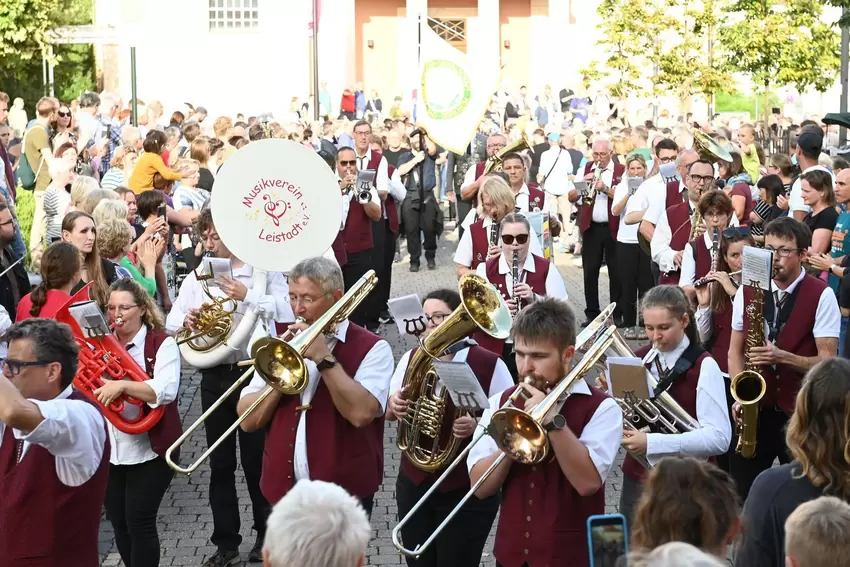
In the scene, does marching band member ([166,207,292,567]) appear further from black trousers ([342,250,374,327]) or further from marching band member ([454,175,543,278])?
black trousers ([342,250,374,327])

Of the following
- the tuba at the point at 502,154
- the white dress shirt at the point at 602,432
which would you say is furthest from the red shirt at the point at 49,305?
the tuba at the point at 502,154

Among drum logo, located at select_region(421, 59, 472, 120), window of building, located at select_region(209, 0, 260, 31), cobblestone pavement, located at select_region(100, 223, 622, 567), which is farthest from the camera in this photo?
window of building, located at select_region(209, 0, 260, 31)

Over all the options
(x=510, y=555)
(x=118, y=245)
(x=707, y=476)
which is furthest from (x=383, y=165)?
(x=707, y=476)

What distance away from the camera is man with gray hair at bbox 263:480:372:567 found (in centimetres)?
319

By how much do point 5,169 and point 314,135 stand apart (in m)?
9.84

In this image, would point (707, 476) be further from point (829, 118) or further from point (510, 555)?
point (829, 118)

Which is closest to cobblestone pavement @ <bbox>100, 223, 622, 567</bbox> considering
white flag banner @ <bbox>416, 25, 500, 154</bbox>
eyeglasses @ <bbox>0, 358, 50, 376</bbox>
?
eyeglasses @ <bbox>0, 358, 50, 376</bbox>

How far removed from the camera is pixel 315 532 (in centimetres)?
321

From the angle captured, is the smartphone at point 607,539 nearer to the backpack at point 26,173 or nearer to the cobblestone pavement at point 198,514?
the cobblestone pavement at point 198,514

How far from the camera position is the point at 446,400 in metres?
5.65

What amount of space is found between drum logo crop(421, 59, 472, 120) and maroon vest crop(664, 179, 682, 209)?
2345mm

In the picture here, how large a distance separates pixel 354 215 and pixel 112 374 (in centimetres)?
646

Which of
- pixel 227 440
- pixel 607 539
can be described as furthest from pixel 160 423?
pixel 607 539

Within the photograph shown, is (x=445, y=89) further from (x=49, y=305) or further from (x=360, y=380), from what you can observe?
(x=360, y=380)
